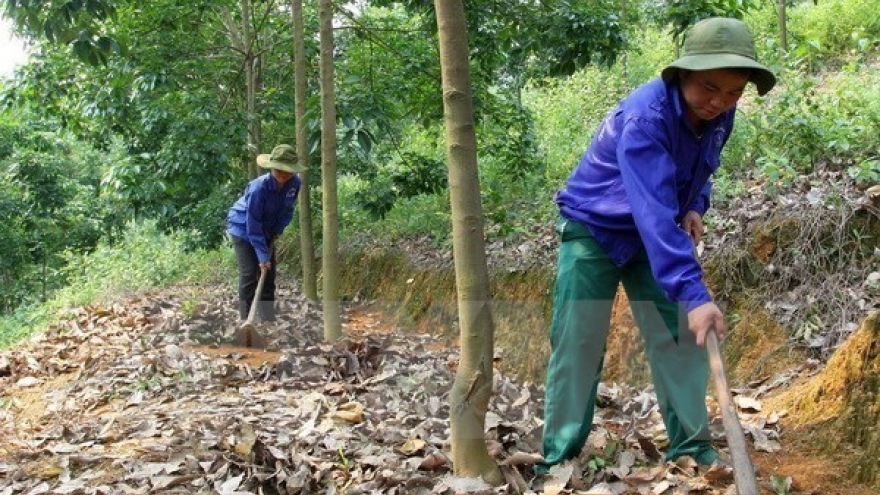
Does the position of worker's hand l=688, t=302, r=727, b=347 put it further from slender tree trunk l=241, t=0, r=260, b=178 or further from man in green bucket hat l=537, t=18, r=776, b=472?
slender tree trunk l=241, t=0, r=260, b=178

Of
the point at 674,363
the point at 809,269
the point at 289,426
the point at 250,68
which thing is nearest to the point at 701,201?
the point at 674,363

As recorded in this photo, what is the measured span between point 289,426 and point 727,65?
2.74 metres

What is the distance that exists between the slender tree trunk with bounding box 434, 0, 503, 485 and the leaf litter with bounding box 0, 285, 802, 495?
301mm

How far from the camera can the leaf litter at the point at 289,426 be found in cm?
322

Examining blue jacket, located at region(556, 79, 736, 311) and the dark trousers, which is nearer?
blue jacket, located at region(556, 79, 736, 311)

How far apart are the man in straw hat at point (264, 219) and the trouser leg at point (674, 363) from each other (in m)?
4.12

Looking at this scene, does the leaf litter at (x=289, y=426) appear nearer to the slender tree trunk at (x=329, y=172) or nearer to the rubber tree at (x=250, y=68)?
the slender tree trunk at (x=329, y=172)

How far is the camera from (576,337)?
312cm

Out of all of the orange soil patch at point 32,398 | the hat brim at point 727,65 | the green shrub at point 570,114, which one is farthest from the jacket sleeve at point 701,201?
the green shrub at point 570,114

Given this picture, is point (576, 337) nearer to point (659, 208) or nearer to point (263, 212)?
point (659, 208)

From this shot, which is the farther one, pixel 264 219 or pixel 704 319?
pixel 264 219

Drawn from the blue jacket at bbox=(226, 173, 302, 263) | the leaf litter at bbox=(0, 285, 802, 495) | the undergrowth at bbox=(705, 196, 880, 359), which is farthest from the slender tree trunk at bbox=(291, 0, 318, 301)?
the undergrowth at bbox=(705, 196, 880, 359)

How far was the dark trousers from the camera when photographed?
291 inches

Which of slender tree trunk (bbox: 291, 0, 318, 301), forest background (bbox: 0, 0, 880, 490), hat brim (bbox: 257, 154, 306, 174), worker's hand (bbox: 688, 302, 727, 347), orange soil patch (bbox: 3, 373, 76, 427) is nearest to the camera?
worker's hand (bbox: 688, 302, 727, 347)
